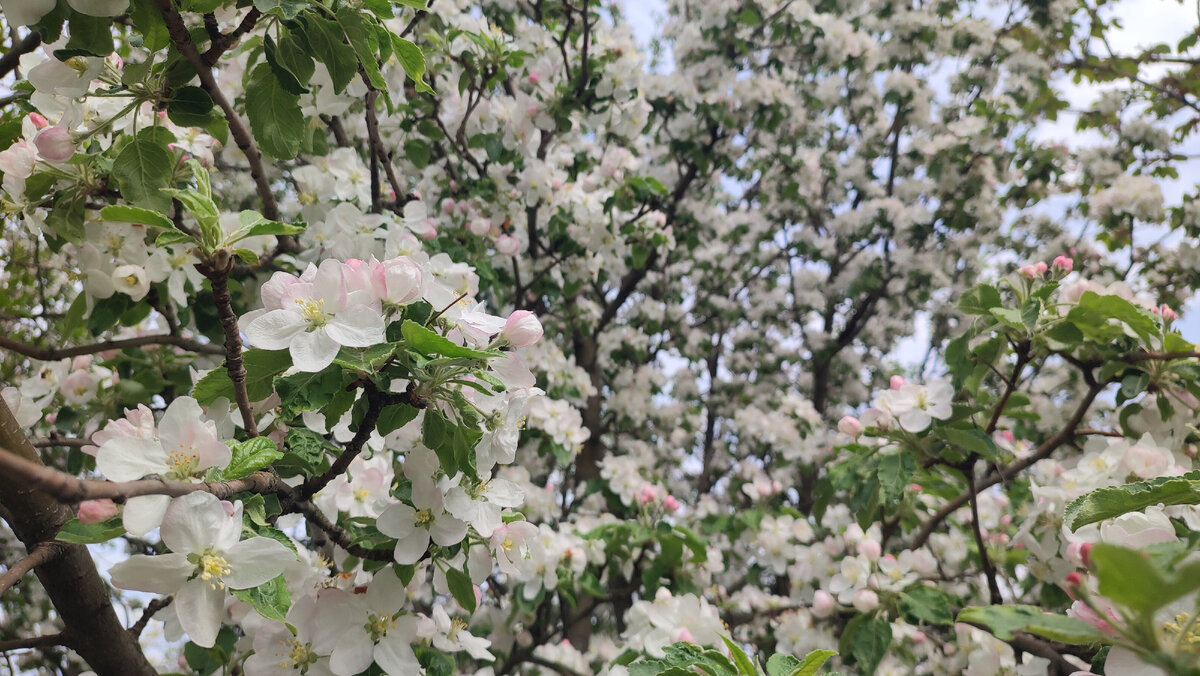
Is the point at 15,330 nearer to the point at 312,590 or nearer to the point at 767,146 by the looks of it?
the point at 312,590

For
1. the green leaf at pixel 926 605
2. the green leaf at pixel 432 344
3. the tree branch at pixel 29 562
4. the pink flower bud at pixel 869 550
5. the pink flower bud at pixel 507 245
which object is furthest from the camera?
the pink flower bud at pixel 507 245

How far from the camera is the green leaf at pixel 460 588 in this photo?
3.76 feet

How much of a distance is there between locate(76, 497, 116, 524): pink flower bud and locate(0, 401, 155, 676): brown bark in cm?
26

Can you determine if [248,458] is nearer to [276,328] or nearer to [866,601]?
[276,328]

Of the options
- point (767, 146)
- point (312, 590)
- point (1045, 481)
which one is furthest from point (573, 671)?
point (767, 146)

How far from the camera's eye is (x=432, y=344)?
33.0 inches

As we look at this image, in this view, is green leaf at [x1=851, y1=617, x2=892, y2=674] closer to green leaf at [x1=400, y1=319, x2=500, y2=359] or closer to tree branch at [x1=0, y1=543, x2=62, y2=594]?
green leaf at [x1=400, y1=319, x2=500, y2=359]

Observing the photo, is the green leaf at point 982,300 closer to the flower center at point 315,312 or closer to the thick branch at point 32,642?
the flower center at point 315,312

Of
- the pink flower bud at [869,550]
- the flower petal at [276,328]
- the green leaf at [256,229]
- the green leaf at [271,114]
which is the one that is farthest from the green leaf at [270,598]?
the pink flower bud at [869,550]

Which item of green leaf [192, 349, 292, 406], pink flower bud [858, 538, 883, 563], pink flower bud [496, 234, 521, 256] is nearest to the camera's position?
green leaf [192, 349, 292, 406]

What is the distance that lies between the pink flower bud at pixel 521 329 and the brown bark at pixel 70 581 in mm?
656

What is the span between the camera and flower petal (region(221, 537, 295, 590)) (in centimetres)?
81

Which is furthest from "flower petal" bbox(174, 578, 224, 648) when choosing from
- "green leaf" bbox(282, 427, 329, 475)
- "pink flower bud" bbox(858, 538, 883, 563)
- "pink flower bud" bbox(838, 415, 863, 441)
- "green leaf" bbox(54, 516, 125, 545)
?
"pink flower bud" bbox(858, 538, 883, 563)

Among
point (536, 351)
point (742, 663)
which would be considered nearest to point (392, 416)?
point (742, 663)
